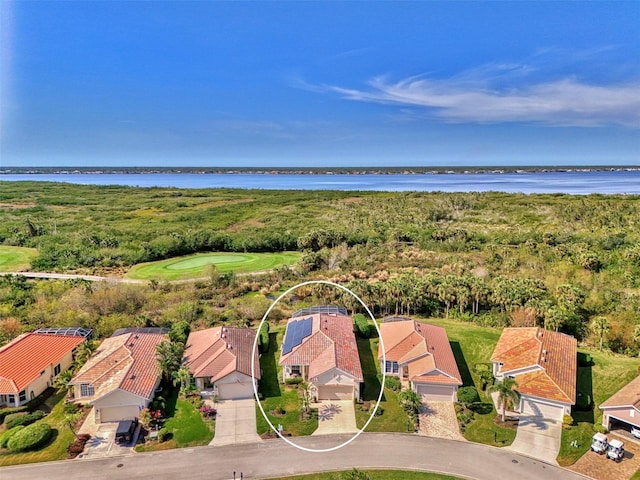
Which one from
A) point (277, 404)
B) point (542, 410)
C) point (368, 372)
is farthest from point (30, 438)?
point (542, 410)

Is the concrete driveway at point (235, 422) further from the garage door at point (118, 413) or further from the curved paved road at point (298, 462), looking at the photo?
the garage door at point (118, 413)

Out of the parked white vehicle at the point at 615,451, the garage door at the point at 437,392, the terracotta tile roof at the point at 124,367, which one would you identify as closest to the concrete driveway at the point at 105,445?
the terracotta tile roof at the point at 124,367

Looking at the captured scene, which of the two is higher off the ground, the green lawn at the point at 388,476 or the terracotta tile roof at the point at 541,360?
the terracotta tile roof at the point at 541,360

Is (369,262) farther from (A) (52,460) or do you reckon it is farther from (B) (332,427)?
(A) (52,460)

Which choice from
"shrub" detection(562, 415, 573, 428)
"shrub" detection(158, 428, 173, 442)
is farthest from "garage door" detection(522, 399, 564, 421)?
"shrub" detection(158, 428, 173, 442)

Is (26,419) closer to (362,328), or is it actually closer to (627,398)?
(362,328)
